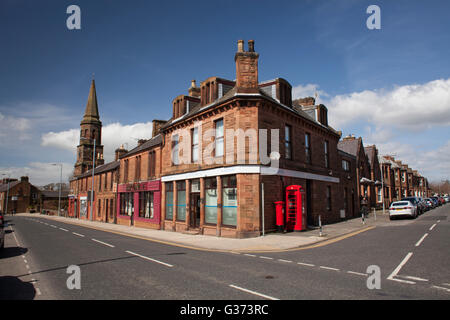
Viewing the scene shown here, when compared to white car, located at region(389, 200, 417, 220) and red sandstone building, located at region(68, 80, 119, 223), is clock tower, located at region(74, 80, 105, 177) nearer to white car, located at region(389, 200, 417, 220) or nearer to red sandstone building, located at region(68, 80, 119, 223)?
red sandstone building, located at region(68, 80, 119, 223)

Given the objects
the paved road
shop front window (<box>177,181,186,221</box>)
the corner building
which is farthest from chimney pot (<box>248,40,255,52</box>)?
the paved road

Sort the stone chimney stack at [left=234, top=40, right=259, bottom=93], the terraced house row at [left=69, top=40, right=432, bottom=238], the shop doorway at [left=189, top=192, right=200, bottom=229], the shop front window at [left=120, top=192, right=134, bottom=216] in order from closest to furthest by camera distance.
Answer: the terraced house row at [left=69, top=40, right=432, bottom=238] → the stone chimney stack at [left=234, top=40, right=259, bottom=93] → the shop doorway at [left=189, top=192, right=200, bottom=229] → the shop front window at [left=120, top=192, right=134, bottom=216]

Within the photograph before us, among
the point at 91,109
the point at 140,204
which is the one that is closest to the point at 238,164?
the point at 140,204

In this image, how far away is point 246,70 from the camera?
17375mm

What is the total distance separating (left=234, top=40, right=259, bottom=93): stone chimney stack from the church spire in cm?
5858

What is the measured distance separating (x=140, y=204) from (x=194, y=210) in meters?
10.2

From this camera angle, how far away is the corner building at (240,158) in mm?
16281

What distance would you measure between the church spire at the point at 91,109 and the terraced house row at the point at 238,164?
139ft

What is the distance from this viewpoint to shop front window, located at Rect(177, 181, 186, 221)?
2127 centimetres

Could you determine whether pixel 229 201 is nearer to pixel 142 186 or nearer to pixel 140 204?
pixel 142 186

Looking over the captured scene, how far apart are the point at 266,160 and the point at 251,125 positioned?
2253 millimetres

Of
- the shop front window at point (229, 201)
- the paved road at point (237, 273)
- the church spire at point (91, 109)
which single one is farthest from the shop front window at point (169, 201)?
the church spire at point (91, 109)
